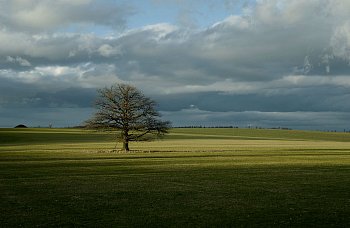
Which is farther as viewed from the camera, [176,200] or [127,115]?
[127,115]

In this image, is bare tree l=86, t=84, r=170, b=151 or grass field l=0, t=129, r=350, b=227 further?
bare tree l=86, t=84, r=170, b=151

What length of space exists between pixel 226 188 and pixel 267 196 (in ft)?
11.0

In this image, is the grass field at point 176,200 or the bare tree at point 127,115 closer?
the grass field at point 176,200

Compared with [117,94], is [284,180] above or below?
below

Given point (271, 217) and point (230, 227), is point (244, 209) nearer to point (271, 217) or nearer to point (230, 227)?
point (271, 217)

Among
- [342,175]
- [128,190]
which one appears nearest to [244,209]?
[128,190]

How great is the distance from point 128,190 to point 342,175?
Result: 15385mm

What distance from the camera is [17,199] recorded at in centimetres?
2103

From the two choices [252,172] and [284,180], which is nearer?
[284,180]

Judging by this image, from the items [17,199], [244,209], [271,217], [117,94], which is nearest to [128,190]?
[17,199]

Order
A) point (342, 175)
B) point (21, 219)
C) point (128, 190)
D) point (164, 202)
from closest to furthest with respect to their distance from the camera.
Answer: point (21, 219)
point (164, 202)
point (128, 190)
point (342, 175)

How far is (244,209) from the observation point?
1812 centimetres

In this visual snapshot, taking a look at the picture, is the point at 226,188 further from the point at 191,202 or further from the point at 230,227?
the point at 230,227

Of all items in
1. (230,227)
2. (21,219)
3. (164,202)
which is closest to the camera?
(230,227)
